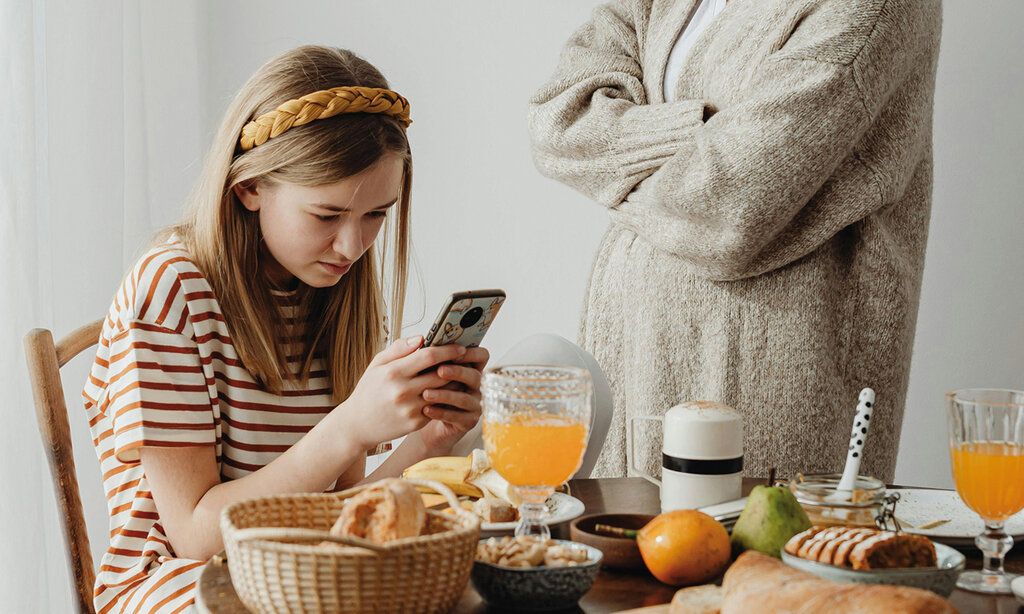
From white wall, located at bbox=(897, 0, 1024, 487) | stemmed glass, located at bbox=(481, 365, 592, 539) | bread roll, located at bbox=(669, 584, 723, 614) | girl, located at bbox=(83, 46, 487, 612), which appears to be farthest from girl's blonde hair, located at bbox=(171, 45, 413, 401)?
white wall, located at bbox=(897, 0, 1024, 487)

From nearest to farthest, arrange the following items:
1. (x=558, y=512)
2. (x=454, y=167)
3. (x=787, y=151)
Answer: (x=558, y=512), (x=787, y=151), (x=454, y=167)

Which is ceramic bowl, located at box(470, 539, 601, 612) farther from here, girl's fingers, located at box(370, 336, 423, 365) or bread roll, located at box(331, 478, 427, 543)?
girl's fingers, located at box(370, 336, 423, 365)

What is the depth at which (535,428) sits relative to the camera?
94 centimetres

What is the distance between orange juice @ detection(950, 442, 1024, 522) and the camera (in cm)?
92

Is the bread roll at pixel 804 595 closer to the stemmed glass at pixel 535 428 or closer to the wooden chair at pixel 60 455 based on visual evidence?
the stemmed glass at pixel 535 428

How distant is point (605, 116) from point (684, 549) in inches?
38.5

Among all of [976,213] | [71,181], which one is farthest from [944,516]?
[71,181]

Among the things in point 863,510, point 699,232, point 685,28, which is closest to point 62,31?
point 685,28

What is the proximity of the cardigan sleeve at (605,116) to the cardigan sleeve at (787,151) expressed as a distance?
0.15 feet

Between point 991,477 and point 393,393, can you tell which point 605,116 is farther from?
point 991,477

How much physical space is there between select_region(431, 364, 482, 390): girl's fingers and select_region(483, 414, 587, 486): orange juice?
355mm

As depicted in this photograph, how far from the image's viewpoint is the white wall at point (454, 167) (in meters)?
2.15

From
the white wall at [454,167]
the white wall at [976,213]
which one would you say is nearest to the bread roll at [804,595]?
the white wall at [454,167]

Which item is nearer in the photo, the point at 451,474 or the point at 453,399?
the point at 451,474
